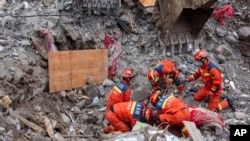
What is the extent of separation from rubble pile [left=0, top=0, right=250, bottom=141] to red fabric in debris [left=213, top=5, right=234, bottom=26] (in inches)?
7.5

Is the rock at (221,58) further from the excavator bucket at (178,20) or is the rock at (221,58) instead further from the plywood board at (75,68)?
the plywood board at (75,68)

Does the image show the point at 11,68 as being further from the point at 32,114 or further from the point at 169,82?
the point at 169,82

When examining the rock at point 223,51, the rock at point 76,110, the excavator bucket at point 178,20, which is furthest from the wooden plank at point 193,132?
the rock at point 223,51

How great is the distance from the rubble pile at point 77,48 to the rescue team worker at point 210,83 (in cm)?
23

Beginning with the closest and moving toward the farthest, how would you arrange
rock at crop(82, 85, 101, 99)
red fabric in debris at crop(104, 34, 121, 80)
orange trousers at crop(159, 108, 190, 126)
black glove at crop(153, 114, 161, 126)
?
orange trousers at crop(159, 108, 190, 126) → black glove at crop(153, 114, 161, 126) → rock at crop(82, 85, 101, 99) → red fabric in debris at crop(104, 34, 121, 80)

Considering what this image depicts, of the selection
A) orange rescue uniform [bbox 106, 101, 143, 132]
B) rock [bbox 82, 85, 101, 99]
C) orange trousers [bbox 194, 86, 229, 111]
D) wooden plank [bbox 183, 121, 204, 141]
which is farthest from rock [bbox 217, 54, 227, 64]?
wooden plank [bbox 183, 121, 204, 141]

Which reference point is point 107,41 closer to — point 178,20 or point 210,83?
point 178,20

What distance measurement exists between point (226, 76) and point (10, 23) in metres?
5.46

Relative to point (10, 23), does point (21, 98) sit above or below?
below

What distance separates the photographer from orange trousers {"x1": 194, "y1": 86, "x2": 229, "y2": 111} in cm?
884

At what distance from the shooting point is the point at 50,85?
900cm

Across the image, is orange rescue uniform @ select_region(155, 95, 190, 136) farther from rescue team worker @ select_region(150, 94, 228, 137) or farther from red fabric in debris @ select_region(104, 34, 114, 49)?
red fabric in debris @ select_region(104, 34, 114, 49)

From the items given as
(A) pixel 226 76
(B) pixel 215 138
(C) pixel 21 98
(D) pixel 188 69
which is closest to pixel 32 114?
(C) pixel 21 98

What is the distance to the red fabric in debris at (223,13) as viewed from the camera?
12156 millimetres
